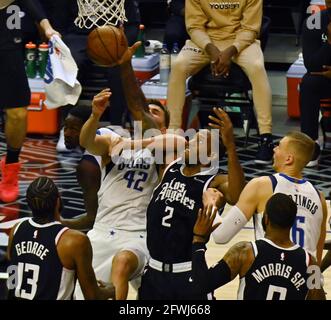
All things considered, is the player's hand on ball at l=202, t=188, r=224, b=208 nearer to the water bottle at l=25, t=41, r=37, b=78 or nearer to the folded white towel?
the folded white towel

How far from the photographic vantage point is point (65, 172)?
8.85 metres

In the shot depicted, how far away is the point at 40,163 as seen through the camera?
909 centimetres

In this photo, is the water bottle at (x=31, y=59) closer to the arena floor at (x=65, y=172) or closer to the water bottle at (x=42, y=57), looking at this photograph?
the water bottle at (x=42, y=57)

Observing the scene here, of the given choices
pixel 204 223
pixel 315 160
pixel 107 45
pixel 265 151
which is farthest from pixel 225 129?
pixel 315 160

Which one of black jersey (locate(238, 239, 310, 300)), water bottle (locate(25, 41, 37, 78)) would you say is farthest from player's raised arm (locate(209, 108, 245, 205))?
water bottle (locate(25, 41, 37, 78))

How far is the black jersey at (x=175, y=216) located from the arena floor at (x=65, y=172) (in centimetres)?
147

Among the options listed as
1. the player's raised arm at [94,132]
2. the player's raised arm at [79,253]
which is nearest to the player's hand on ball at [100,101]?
the player's raised arm at [94,132]

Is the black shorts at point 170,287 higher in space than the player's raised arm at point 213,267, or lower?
lower

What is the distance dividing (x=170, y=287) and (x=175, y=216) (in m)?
0.37

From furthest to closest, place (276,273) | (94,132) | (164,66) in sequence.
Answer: (164,66)
(94,132)
(276,273)

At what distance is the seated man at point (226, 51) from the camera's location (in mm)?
8992

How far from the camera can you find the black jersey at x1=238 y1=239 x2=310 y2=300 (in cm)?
468

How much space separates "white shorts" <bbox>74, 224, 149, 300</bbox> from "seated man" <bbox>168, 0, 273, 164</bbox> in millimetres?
3185

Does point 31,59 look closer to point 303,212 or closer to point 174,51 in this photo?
point 174,51
